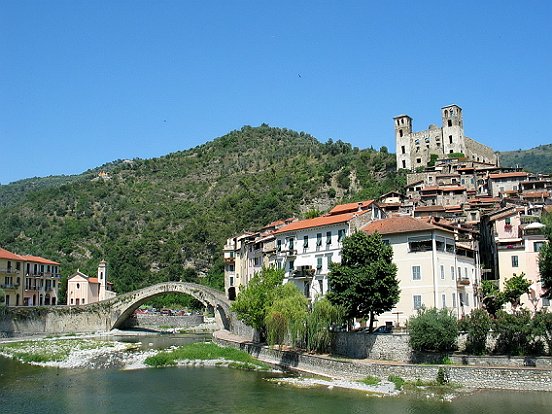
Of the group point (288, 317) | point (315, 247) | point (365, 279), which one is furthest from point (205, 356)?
point (365, 279)

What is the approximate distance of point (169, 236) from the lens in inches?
5650

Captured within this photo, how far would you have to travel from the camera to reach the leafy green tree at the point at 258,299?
55.2 m

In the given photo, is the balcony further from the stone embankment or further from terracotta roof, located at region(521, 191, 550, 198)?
terracotta roof, located at region(521, 191, 550, 198)

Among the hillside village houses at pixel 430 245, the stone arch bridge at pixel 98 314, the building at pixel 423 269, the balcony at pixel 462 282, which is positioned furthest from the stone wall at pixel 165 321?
the balcony at pixel 462 282

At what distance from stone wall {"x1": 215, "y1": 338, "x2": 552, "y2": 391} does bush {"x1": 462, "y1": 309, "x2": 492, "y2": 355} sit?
9.86ft

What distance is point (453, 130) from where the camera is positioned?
122750 millimetres

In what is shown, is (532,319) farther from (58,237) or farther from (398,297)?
(58,237)

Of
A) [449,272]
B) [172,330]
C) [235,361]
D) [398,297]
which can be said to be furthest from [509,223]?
[172,330]

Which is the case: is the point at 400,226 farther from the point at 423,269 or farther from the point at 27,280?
the point at 27,280

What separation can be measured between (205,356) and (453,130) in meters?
84.6

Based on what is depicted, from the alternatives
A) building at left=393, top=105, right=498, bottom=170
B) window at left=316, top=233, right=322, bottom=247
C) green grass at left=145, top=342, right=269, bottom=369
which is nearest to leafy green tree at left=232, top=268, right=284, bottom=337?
green grass at left=145, top=342, right=269, bottom=369

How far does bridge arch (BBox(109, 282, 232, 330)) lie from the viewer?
8125cm

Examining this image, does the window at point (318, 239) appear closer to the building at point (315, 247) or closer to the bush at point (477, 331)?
the building at point (315, 247)

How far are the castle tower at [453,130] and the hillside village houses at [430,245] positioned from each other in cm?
3213
